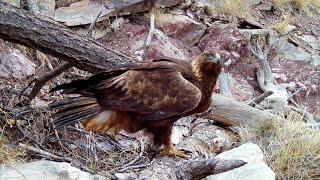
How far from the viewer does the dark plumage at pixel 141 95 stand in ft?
12.1

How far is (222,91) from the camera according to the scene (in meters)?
6.49

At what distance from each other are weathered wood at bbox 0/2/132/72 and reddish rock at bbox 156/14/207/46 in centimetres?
359

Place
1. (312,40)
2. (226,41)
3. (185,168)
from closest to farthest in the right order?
(185,168), (226,41), (312,40)

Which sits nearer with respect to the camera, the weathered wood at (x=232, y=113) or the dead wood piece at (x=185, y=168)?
the dead wood piece at (x=185, y=168)

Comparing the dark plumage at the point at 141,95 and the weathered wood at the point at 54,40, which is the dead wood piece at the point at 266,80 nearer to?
the weathered wood at the point at 54,40

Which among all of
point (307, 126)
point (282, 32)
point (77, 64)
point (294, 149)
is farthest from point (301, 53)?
point (77, 64)

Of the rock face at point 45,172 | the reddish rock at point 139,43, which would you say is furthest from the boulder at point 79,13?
the rock face at point 45,172

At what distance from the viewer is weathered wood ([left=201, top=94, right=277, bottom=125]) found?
5.39m

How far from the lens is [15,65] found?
535 cm

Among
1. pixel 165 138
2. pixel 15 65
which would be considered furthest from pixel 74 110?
pixel 15 65

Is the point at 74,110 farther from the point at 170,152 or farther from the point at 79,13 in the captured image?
the point at 79,13

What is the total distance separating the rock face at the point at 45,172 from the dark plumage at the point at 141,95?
367 millimetres

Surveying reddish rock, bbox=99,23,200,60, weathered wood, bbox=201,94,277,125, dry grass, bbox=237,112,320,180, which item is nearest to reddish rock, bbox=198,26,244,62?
reddish rock, bbox=99,23,200,60

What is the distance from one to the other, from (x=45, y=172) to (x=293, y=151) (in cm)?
219
